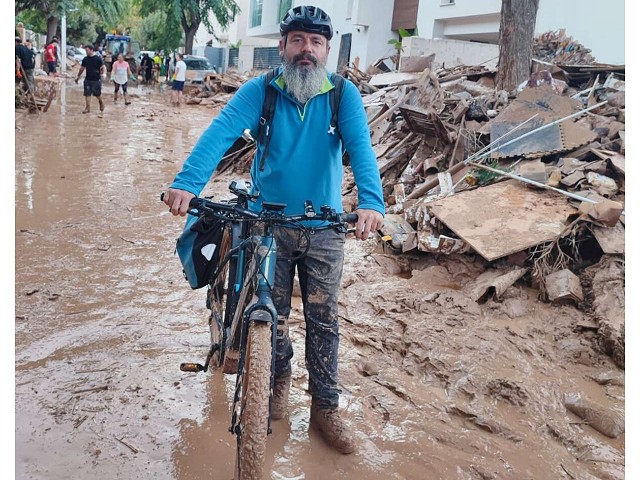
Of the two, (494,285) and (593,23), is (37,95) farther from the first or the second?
(593,23)

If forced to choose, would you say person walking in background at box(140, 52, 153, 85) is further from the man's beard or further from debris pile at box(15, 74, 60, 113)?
the man's beard

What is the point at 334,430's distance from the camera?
3164 mm

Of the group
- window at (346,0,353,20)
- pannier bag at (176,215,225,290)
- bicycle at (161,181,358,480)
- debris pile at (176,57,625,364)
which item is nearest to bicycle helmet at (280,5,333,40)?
debris pile at (176,57,625,364)

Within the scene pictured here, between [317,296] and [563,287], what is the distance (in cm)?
282

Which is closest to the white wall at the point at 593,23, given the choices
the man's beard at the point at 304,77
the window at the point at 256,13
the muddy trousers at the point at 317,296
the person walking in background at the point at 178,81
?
the person walking in background at the point at 178,81

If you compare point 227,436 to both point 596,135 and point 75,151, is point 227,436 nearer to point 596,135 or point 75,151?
point 596,135

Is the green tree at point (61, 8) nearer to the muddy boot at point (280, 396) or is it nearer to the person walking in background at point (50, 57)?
the person walking in background at point (50, 57)

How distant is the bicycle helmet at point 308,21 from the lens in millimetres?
2846

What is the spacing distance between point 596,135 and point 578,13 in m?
13.2

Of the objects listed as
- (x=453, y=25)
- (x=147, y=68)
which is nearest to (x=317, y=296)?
(x=453, y=25)

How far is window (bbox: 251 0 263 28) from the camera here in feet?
143

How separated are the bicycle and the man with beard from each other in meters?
0.17

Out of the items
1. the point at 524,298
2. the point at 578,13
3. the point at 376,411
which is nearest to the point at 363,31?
the point at 578,13

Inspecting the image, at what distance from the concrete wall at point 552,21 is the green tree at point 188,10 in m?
15.2
